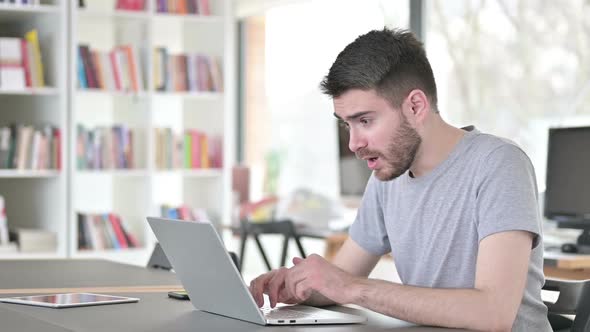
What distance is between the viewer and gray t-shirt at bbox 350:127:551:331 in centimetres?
197

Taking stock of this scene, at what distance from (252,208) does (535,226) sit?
4.11 meters

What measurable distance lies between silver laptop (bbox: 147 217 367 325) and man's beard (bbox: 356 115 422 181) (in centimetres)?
33

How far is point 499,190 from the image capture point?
6.51 feet

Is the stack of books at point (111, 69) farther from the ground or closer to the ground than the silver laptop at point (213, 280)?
farther from the ground

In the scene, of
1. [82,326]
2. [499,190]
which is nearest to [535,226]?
[499,190]

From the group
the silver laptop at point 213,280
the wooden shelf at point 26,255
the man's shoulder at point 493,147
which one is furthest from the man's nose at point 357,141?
the wooden shelf at point 26,255

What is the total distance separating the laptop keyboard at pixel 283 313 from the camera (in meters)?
1.88

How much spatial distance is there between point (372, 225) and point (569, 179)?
2.13 m

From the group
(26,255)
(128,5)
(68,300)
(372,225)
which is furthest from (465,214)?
(128,5)

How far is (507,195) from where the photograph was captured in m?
1.96

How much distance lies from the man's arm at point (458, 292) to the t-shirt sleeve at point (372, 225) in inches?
17.9

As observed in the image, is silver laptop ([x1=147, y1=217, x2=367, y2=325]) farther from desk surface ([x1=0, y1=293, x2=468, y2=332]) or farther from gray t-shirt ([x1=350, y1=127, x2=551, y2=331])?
gray t-shirt ([x1=350, y1=127, x2=551, y2=331])

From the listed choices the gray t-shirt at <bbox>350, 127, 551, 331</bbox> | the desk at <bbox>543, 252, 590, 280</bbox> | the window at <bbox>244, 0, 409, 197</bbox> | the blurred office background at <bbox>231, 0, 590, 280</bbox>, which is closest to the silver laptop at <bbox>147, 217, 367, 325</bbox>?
the gray t-shirt at <bbox>350, 127, 551, 331</bbox>

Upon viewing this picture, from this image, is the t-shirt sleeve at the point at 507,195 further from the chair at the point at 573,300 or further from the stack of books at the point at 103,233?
the stack of books at the point at 103,233
